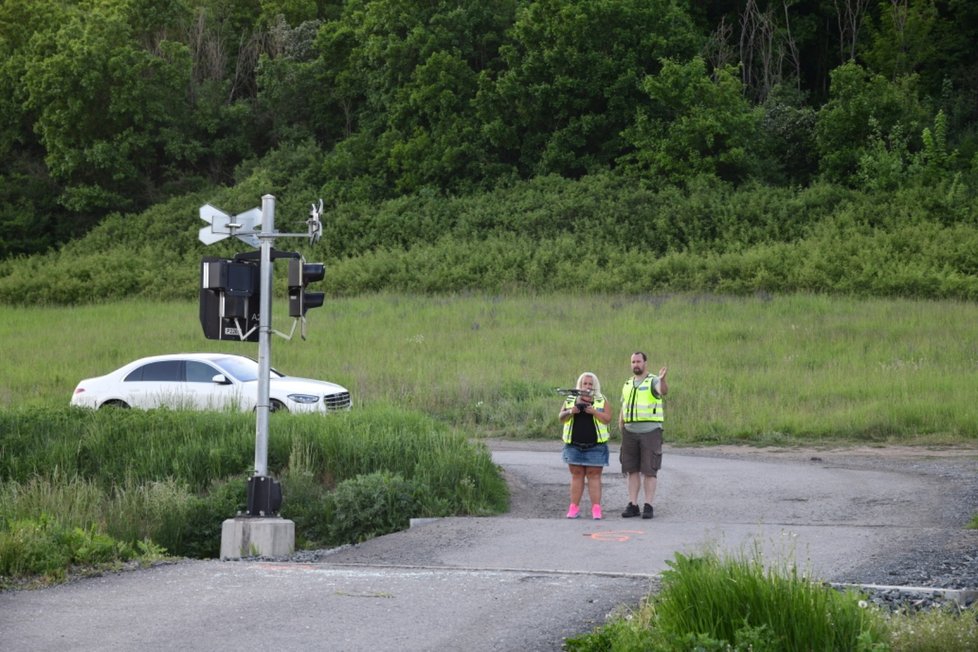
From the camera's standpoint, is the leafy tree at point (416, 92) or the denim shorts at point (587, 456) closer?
the denim shorts at point (587, 456)

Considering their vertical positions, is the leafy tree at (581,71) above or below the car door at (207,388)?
above

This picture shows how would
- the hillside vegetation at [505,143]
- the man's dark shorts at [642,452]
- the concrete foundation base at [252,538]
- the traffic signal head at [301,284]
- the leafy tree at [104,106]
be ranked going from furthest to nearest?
the leafy tree at [104,106]
the hillside vegetation at [505,143]
the man's dark shorts at [642,452]
the traffic signal head at [301,284]
the concrete foundation base at [252,538]

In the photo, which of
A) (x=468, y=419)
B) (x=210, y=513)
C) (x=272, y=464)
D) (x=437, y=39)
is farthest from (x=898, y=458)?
(x=437, y=39)

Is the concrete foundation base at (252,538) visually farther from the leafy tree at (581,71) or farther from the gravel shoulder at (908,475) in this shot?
the leafy tree at (581,71)

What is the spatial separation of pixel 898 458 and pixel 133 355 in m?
23.0

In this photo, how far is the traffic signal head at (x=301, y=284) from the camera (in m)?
14.5

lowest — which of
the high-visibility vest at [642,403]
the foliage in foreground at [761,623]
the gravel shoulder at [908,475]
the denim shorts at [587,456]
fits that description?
the gravel shoulder at [908,475]

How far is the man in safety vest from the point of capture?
15.4 m

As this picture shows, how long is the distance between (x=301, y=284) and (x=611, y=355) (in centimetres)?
2021

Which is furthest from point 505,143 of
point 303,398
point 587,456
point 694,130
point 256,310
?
point 256,310

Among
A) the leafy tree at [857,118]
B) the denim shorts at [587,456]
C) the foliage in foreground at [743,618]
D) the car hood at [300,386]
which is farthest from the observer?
the leafy tree at [857,118]

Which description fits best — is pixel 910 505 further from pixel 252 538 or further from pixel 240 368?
pixel 240 368

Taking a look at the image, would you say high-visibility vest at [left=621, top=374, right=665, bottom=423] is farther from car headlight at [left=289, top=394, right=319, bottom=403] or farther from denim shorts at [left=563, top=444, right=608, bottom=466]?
car headlight at [left=289, top=394, right=319, bottom=403]

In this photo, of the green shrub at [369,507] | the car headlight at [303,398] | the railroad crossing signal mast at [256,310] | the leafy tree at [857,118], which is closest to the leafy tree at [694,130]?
the leafy tree at [857,118]
